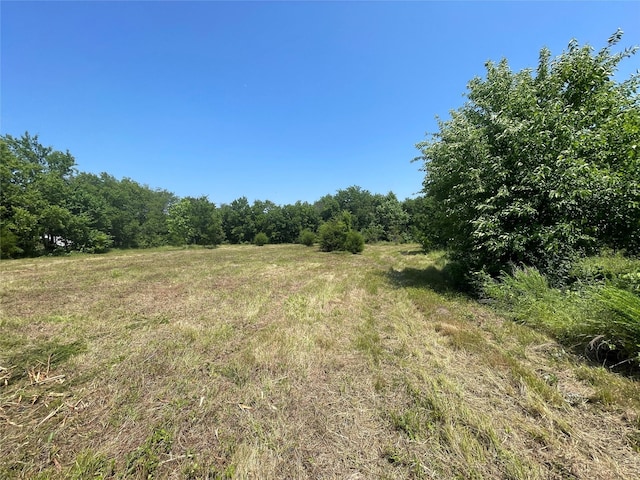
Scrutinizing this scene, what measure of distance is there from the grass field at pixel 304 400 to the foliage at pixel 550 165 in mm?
2483

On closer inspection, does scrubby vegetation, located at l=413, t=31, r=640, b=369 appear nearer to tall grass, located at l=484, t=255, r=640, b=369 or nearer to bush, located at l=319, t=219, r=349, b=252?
tall grass, located at l=484, t=255, r=640, b=369

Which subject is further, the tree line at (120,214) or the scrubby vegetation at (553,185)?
Result: the tree line at (120,214)

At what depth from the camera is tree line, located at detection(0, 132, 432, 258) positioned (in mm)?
19219

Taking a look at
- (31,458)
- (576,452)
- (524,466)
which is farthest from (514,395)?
(31,458)

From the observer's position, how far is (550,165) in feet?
18.4

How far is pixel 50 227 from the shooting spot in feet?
67.5

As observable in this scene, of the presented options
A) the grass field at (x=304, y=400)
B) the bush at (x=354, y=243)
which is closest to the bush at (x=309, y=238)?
the bush at (x=354, y=243)

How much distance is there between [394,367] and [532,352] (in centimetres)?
224

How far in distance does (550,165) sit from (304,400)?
747 cm

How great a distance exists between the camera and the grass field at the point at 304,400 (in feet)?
6.54

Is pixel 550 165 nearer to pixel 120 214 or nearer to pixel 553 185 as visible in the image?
pixel 553 185

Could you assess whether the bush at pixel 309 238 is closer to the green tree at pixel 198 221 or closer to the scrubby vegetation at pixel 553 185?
the green tree at pixel 198 221

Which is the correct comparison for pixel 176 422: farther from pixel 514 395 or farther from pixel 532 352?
pixel 532 352

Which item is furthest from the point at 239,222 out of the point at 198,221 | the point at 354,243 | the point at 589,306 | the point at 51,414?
the point at 589,306
